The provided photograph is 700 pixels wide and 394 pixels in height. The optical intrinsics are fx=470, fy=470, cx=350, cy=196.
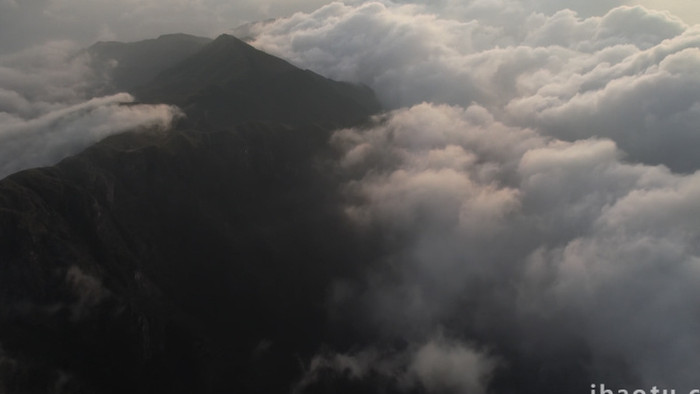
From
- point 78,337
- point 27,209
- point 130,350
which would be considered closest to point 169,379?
point 130,350

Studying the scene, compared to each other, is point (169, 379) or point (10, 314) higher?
point (10, 314)

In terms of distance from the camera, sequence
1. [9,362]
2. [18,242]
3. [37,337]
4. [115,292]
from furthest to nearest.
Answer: [115,292] < [18,242] < [37,337] < [9,362]

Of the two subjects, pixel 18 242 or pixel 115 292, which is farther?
pixel 115 292

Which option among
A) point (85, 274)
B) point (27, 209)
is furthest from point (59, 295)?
point (27, 209)

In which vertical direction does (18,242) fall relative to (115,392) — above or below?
above

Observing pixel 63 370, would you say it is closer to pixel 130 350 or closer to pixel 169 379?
pixel 130 350

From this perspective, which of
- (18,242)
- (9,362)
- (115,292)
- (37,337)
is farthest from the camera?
(115,292)

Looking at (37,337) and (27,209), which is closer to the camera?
(37,337)

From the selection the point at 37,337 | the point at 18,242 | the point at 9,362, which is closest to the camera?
the point at 9,362

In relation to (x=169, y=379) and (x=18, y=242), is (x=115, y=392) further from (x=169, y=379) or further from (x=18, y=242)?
(x=18, y=242)

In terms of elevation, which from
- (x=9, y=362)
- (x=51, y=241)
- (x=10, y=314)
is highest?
(x=51, y=241)
